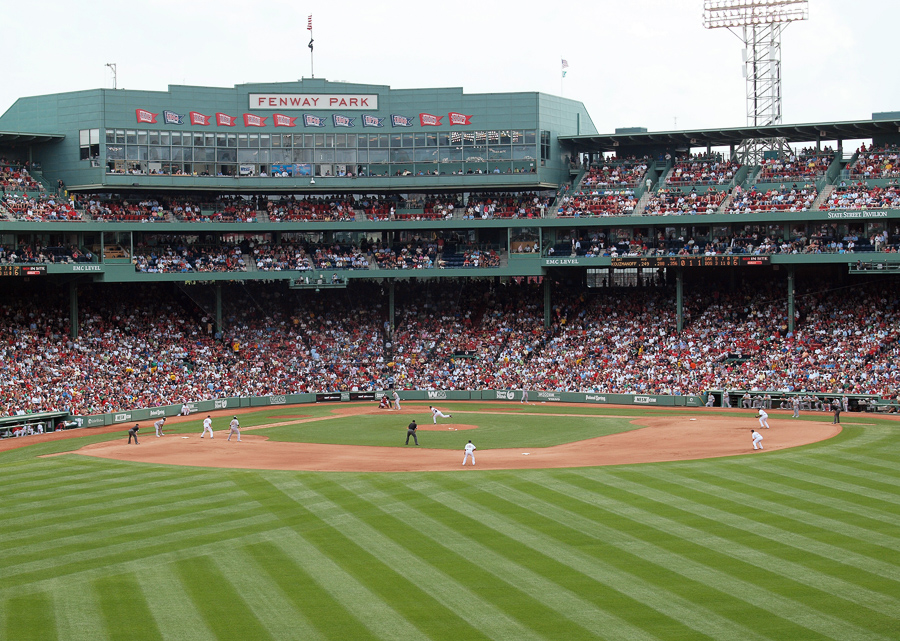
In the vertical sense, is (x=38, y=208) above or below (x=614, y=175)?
below

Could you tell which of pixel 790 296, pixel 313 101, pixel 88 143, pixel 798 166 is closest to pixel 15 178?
pixel 88 143

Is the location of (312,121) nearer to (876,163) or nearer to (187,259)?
(187,259)

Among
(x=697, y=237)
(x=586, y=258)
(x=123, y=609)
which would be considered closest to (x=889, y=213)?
(x=697, y=237)

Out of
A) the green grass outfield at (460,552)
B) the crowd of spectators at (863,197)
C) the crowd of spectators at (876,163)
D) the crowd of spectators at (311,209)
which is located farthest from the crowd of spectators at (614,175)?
the green grass outfield at (460,552)

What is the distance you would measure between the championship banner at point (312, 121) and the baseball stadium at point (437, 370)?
51 centimetres

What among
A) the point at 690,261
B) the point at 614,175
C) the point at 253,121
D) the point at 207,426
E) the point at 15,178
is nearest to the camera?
the point at 207,426

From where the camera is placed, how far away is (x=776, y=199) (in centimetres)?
5744

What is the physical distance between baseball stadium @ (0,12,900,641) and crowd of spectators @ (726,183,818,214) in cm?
19

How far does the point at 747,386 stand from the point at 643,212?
1502cm

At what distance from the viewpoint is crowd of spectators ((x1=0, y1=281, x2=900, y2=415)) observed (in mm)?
51125

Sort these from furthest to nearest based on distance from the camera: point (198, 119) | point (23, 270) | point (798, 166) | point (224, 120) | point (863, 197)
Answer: point (224, 120) → point (198, 119) → point (798, 166) → point (863, 197) → point (23, 270)

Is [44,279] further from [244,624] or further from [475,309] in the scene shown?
[244,624]

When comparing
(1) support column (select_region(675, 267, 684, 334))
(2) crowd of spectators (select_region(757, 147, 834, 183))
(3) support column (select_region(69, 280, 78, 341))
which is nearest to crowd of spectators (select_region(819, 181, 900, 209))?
(2) crowd of spectators (select_region(757, 147, 834, 183))

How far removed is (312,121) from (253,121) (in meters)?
4.11
